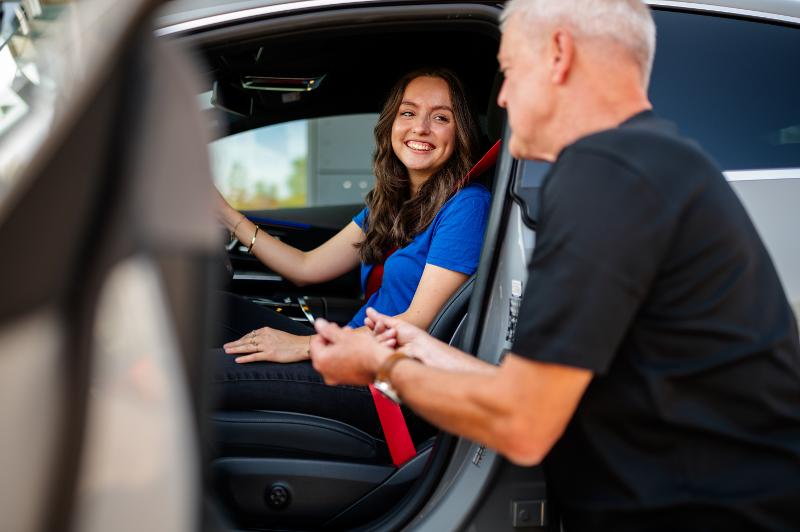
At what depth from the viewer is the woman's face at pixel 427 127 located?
7.95ft

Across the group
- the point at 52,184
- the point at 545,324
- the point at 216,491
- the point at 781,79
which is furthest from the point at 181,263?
the point at 781,79

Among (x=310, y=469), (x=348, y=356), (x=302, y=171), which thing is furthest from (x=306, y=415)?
(x=302, y=171)

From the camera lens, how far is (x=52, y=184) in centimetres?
82

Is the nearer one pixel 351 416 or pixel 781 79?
pixel 781 79

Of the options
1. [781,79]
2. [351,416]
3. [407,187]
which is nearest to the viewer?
[781,79]

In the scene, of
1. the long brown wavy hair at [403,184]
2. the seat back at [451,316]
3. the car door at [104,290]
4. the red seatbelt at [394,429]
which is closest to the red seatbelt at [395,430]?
the red seatbelt at [394,429]

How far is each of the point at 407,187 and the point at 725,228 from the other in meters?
1.46

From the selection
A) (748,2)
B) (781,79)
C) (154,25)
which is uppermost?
(154,25)

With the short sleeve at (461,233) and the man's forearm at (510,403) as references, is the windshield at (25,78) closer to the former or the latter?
the man's forearm at (510,403)

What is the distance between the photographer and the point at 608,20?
129 cm

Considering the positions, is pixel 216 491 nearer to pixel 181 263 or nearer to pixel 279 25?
pixel 279 25

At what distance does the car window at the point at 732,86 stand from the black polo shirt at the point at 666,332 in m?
0.46

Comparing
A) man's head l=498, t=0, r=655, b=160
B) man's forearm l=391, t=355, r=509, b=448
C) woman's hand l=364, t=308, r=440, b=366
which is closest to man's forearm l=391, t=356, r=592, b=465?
man's forearm l=391, t=355, r=509, b=448

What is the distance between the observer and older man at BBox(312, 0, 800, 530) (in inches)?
45.1
